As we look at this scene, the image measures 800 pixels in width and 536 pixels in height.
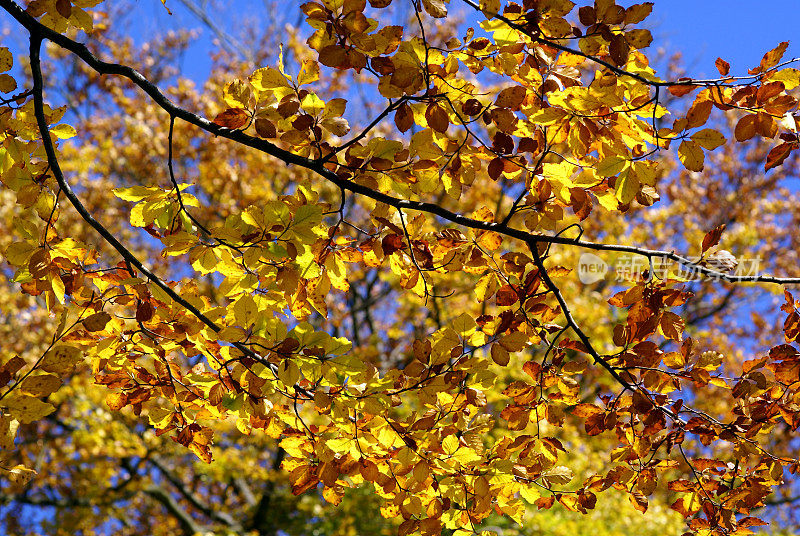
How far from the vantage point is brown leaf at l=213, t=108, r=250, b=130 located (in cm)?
185

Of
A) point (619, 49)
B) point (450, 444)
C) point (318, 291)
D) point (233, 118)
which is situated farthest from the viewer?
point (318, 291)

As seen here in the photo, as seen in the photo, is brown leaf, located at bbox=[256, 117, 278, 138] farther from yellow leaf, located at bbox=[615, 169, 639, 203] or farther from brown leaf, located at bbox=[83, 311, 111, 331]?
yellow leaf, located at bbox=[615, 169, 639, 203]

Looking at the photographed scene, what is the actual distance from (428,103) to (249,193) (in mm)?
6219

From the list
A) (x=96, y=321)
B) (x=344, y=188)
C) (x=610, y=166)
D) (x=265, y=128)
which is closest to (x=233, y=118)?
(x=265, y=128)

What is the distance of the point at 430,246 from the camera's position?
7.10ft

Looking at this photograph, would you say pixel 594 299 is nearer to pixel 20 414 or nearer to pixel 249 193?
pixel 249 193

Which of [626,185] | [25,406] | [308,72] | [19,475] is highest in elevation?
[308,72]

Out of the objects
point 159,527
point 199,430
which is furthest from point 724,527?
point 159,527

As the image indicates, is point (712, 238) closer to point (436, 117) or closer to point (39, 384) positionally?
point (436, 117)

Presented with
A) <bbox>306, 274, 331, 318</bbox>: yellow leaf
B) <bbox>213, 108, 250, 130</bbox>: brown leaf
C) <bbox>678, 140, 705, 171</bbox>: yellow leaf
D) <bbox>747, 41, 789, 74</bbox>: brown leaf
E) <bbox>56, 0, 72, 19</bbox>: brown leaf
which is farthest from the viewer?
<bbox>306, 274, 331, 318</bbox>: yellow leaf

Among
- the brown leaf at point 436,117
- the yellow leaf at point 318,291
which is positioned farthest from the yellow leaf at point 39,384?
the brown leaf at point 436,117

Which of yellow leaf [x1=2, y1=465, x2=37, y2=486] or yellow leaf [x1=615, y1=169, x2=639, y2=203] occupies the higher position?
yellow leaf [x1=615, y1=169, x2=639, y2=203]

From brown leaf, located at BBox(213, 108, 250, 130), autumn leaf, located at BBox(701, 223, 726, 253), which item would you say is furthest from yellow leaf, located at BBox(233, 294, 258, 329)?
autumn leaf, located at BBox(701, 223, 726, 253)

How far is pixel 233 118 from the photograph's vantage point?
73.2 inches
